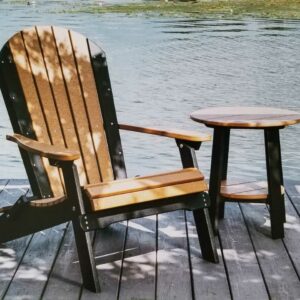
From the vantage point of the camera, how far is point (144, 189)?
3229 millimetres

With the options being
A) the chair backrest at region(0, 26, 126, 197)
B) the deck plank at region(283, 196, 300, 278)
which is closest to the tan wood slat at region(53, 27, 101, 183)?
the chair backrest at region(0, 26, 126, 197)

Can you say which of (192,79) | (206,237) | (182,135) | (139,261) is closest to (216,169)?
(182,135)

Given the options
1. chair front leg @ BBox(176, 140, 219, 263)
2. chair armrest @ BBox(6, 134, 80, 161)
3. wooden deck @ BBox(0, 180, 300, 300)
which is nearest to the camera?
chair armrest @ BBox(6, 134, 80, 161)

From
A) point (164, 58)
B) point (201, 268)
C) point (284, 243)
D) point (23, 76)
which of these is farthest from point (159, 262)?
point (164, 58)

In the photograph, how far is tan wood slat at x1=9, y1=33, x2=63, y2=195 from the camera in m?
3.75

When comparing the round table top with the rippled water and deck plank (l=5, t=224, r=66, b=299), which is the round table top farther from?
the rippled water

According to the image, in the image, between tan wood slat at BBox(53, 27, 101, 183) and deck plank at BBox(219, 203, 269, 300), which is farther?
tan wood slat at BBox(53, 27, 101, 183)

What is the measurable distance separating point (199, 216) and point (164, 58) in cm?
1310

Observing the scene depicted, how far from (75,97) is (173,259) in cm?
115

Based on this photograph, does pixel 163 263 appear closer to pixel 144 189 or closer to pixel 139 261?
pixel 139 261

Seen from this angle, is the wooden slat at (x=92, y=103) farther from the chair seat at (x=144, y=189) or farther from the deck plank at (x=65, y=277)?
the chair seat at (x=144, y=189)

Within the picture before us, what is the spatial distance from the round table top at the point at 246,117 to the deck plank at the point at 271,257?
65cm

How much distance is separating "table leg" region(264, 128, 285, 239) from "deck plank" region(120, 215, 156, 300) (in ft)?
2.23

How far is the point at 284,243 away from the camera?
3.70 meters
